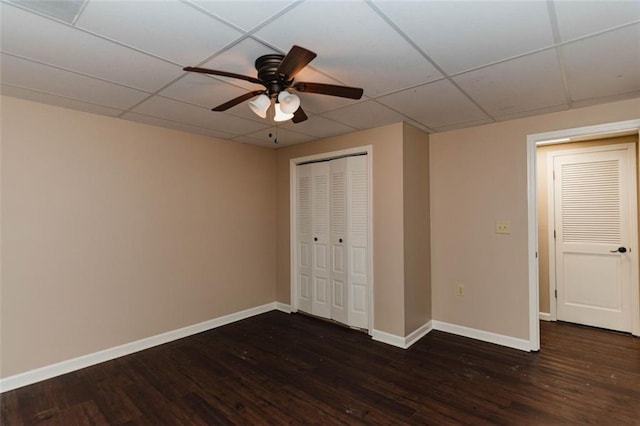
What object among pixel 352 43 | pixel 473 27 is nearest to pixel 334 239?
pixel 352 43

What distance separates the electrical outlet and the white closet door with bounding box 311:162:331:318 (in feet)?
6.49

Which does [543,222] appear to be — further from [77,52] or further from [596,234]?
[77,52]

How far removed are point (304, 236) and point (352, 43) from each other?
301 cm

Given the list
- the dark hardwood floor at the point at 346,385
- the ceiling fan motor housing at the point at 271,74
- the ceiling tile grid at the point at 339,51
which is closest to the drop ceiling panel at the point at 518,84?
the ceiling tile grid at the point at 339,51

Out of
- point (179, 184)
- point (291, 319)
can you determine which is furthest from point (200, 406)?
point (179, 184)

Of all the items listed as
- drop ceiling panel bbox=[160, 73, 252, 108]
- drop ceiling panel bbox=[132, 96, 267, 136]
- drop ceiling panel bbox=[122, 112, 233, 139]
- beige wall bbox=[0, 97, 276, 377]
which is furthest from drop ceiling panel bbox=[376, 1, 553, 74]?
beige wall bbox=[0, 97, 276, 377]

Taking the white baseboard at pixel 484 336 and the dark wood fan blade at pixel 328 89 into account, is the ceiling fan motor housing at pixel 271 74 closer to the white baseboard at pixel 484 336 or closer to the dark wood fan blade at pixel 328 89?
the dark wood fan blade at pixel 328 89

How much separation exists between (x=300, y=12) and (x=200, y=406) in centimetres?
268

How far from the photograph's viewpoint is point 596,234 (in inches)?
150

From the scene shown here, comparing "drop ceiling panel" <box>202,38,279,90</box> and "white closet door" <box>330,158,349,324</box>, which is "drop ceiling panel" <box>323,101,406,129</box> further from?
"drop ceiling panel" <box>202,38,279,90</box>

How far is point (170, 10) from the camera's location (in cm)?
152

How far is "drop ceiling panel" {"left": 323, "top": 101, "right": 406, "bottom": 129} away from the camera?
2.90 m

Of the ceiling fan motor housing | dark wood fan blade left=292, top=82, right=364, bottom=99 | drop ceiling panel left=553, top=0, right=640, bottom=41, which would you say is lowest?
dark wood fan blade left=292, top=82, right=364, bottom=99

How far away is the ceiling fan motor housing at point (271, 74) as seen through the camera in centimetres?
193
